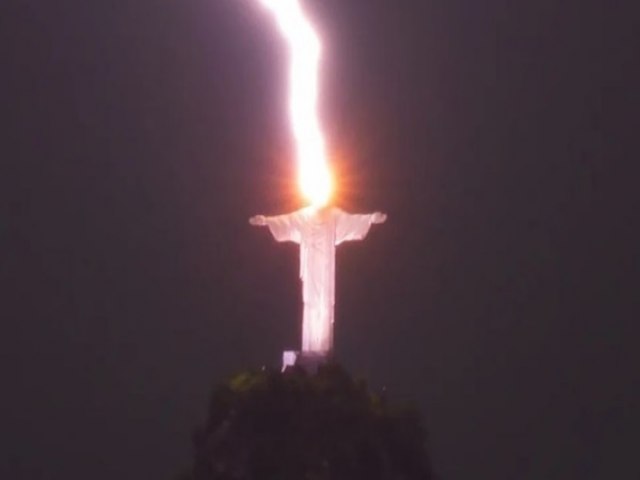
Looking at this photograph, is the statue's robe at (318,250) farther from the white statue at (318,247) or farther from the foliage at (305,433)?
the foliage at (305,433)

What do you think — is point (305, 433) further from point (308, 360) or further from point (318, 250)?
point (318, 250)

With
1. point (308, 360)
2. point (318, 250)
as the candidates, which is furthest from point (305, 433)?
point (318, 250)

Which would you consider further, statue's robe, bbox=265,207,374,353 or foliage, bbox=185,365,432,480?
statue's robe, bbox=265,207,374,353

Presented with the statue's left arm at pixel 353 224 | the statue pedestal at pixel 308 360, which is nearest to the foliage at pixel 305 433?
the statue pedestal at pixel 308 360

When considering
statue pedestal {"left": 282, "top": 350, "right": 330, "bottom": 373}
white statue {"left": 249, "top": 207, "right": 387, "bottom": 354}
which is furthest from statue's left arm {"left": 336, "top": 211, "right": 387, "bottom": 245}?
statue pedestal {"left": 282, "top": 350, "right": 330, "bottom": 373}

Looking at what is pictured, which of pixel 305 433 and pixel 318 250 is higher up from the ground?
pixel 318 250

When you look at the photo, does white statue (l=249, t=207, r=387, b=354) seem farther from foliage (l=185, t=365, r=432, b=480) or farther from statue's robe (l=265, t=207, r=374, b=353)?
foliage (l=185, t=365, r=432, b=480)

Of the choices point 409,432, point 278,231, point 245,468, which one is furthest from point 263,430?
point 278,231
